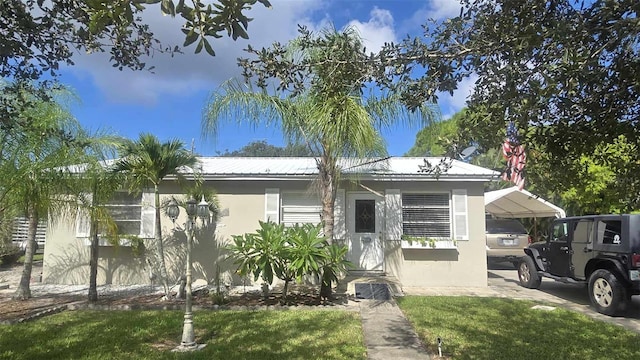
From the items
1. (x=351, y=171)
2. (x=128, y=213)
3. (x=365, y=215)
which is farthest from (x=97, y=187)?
(x=365, y=215)

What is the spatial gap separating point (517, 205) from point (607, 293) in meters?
9.68

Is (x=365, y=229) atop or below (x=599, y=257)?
atop

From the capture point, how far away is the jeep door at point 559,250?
1006 cm

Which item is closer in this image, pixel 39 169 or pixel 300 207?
pixel 39 169

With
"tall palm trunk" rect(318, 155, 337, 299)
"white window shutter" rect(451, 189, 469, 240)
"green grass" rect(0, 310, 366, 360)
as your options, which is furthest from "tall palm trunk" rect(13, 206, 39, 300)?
"white window shutter" rect(451, 189, 469, 240)

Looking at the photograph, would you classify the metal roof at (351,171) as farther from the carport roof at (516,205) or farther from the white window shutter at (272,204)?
the carport roof at (516,205)

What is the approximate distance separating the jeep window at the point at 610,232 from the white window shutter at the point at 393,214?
4504 millimetres

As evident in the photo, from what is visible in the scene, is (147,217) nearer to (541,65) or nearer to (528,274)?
(528,274)

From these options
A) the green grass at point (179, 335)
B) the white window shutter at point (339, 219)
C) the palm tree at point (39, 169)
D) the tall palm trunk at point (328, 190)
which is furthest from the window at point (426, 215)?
the palm tree at point (39, 169)

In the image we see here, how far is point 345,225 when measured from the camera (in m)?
11.8

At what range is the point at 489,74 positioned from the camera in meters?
3.16

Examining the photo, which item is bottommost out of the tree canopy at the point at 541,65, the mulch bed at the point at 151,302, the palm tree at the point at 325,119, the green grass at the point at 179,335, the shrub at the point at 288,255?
the green grass at the point at 179,335

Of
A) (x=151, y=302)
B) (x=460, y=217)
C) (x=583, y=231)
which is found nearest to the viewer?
(x=151, y=302)

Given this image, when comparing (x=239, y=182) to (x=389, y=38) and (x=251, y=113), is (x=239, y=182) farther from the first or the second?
(x=389, y=38)
